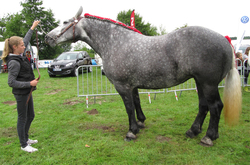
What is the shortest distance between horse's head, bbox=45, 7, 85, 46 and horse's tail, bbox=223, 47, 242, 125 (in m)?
2.71

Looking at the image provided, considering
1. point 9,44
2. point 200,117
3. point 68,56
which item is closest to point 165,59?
point 200,117

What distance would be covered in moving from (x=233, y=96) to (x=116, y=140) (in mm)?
2167

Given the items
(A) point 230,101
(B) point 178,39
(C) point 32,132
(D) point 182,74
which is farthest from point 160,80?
(C) point 32,132

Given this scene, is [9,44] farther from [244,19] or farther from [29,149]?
[244,19]

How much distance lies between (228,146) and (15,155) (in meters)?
3.57

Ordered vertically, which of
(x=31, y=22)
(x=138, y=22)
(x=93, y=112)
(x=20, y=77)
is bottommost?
(x=93, y=112)

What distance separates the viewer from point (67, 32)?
10.1 feet

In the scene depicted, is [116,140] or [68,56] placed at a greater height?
[68,56]

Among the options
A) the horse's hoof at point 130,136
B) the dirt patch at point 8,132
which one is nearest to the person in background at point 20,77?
the dirt patch at point 8,132

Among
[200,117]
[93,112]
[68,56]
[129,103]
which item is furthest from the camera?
[68,56]

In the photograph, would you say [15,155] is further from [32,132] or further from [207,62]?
[207,62]

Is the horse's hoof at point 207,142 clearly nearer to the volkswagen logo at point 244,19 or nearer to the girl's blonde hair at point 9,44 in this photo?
the girl's blonde hair at point 9,44

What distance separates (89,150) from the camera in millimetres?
2771

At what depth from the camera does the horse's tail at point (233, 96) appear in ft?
8.72
